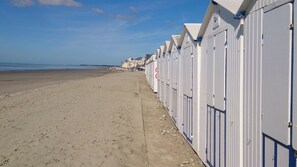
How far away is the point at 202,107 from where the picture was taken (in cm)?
609

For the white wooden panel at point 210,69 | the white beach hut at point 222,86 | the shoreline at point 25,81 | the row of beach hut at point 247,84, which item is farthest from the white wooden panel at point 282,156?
the shoreline at point 25,81

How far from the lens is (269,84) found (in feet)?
9.82

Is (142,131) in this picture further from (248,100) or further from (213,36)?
(248,100)

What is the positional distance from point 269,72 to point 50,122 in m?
8.52

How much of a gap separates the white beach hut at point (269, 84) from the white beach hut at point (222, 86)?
21 cm

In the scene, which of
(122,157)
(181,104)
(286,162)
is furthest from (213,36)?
(181,104)

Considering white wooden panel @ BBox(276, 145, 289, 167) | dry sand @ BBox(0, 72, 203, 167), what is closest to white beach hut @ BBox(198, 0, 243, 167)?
white wooden panel @ BBox(276, 145, 289, 167)

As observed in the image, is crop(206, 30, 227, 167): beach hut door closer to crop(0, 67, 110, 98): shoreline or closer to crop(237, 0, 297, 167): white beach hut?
crop(237, 0, 297, 167): white beach hut

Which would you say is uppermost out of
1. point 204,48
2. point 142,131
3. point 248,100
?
point 204,48

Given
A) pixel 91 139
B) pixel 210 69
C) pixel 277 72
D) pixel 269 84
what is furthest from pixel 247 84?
pixel 91 139

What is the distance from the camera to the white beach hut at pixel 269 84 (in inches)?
104

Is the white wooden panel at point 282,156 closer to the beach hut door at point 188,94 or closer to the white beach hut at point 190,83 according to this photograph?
the white beach hut at point 190,83

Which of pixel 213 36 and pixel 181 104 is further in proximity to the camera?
pixel 181 104

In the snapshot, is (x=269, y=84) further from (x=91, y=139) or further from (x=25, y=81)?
(x=25, y=81)
